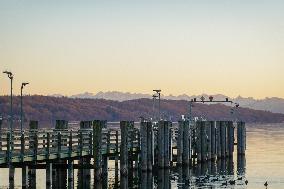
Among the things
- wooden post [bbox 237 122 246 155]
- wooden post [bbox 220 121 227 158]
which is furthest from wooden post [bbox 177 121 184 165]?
wooden post [bbox 237 122 246 155]

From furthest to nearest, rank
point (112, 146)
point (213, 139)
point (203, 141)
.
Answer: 1. point (213, 139)
2. point (203, 141)
3. point (112, 146)

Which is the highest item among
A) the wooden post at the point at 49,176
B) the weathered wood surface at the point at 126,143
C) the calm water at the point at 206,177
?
the weathered wood surface at the point at 126,143

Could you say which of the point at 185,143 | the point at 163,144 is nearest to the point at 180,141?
the point at 185,143

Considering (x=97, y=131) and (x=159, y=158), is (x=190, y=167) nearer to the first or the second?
(x=159, y=158)

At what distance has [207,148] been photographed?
70938 mm

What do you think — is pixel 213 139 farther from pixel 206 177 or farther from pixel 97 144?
pixel 97 144

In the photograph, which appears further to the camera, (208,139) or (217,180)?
(208,139)

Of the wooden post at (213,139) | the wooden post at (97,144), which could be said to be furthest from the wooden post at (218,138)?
the wooden post at (97,144)

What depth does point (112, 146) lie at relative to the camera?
49531 millimetres

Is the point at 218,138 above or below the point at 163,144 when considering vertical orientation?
below

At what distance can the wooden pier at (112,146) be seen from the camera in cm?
3959

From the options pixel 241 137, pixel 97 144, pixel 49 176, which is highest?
pixel 97 144

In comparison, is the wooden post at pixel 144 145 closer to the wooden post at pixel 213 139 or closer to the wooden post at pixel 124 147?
the wooden post at pixel 124 147

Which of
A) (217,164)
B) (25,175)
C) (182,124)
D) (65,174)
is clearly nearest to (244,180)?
(182,124)
